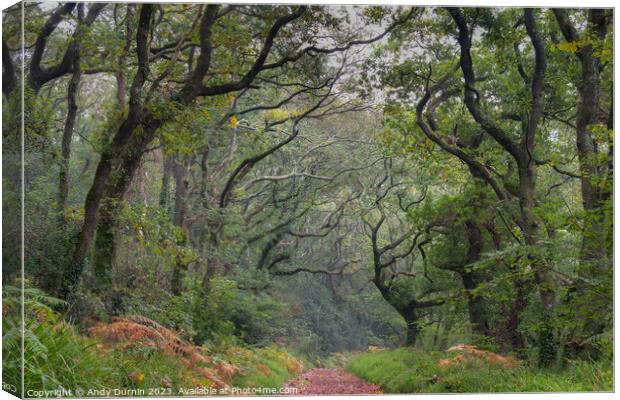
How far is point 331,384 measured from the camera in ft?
23.6

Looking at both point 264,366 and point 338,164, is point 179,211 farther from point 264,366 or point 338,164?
point 264,366

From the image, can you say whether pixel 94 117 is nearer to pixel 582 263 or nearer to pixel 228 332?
pixel 228 332

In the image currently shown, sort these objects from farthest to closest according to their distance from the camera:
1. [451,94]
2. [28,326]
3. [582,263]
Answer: [451,94], [582,263], [28,326]

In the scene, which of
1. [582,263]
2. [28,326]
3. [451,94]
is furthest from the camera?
[451,94]

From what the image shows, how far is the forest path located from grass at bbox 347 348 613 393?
9cm

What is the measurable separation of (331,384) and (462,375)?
4.31 ft

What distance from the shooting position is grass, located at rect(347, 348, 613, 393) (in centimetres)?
716

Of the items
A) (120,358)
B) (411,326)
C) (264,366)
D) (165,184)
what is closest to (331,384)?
(264,366)

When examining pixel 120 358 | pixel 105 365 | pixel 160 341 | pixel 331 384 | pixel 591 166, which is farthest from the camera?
pixel 591 166

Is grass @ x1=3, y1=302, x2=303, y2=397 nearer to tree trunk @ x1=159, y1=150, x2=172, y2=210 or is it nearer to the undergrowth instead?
the undergrowth

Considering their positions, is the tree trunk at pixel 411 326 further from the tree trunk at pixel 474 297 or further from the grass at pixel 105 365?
the grass at pixel 105 365

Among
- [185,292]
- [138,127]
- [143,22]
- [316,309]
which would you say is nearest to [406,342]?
[316,309]

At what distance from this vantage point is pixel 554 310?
24.9 ft

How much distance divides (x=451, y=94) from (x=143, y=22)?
331 cm
